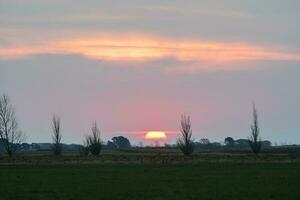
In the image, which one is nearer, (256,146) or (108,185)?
(108,185)

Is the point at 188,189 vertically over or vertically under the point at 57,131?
under

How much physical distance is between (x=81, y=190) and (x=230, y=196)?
8.11 m

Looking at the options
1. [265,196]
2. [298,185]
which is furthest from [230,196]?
[298,185]

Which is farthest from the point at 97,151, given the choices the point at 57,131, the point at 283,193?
the point at 283,193

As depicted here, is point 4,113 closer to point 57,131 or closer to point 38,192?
point 57,131

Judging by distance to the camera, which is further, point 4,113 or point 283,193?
point 4,113

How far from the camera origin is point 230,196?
25359 mm

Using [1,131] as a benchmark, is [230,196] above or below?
below

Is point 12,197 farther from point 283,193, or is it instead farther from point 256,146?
point 256,146

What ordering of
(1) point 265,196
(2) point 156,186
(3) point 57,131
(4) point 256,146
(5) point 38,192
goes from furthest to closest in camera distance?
(3) point 57,131
(4) point 256,146
(2) point 156,186
(5) point 38,192
(1) point 265,196

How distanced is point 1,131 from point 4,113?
12.7 feet

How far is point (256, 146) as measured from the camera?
103688mm

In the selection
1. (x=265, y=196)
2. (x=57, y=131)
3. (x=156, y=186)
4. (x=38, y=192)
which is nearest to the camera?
(x=265, y=196)

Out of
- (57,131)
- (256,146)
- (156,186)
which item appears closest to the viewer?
(156,186)
